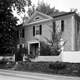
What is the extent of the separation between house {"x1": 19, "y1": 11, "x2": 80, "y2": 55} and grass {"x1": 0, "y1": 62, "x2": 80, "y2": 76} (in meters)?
5.12

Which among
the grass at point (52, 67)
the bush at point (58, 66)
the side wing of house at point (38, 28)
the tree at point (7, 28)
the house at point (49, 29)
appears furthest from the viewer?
the tree at point (7, 28)

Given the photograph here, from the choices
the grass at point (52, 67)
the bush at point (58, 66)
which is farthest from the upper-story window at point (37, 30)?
the bush at point (58, 66)

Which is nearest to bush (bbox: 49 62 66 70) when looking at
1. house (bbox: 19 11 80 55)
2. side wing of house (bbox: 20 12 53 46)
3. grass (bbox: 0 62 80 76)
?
grass (bbox: 0 62 80 76)

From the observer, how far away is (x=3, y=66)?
82.8 feet

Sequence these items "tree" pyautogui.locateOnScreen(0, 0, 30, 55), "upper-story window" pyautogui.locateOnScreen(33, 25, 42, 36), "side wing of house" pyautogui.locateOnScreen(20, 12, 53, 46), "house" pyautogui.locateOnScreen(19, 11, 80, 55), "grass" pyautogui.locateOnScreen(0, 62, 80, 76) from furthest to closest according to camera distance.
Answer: "tree" pyautogui.locateOnScreen(0, 0, 30, 55)
"upper-story window" pyautogui.locateOnScreen(33, 25, 42, 36)
"side wing of house" pyautogui.locateOnScreen(20, 12, 53, 46)
"house" pyautogui.locateOnScreen(19, 11, 80, 55)
"grass" pyautogui.locateOnScreen(0, 62, 80, 76)

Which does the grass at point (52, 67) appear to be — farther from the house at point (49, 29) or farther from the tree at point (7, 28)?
the tree at point (7, 28)

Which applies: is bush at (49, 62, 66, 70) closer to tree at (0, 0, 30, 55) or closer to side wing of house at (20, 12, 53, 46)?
side wing of house at (20, 12, 53, 46)

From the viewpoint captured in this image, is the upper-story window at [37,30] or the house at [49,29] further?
the upper-story window at [37,30]

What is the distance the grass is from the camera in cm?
1670

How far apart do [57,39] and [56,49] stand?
1.44m

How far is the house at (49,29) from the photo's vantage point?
22547mm

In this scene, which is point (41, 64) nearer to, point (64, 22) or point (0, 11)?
point (64, 22)

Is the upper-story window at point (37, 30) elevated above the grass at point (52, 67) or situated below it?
above

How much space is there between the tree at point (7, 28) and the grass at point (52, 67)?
5.80 meters
